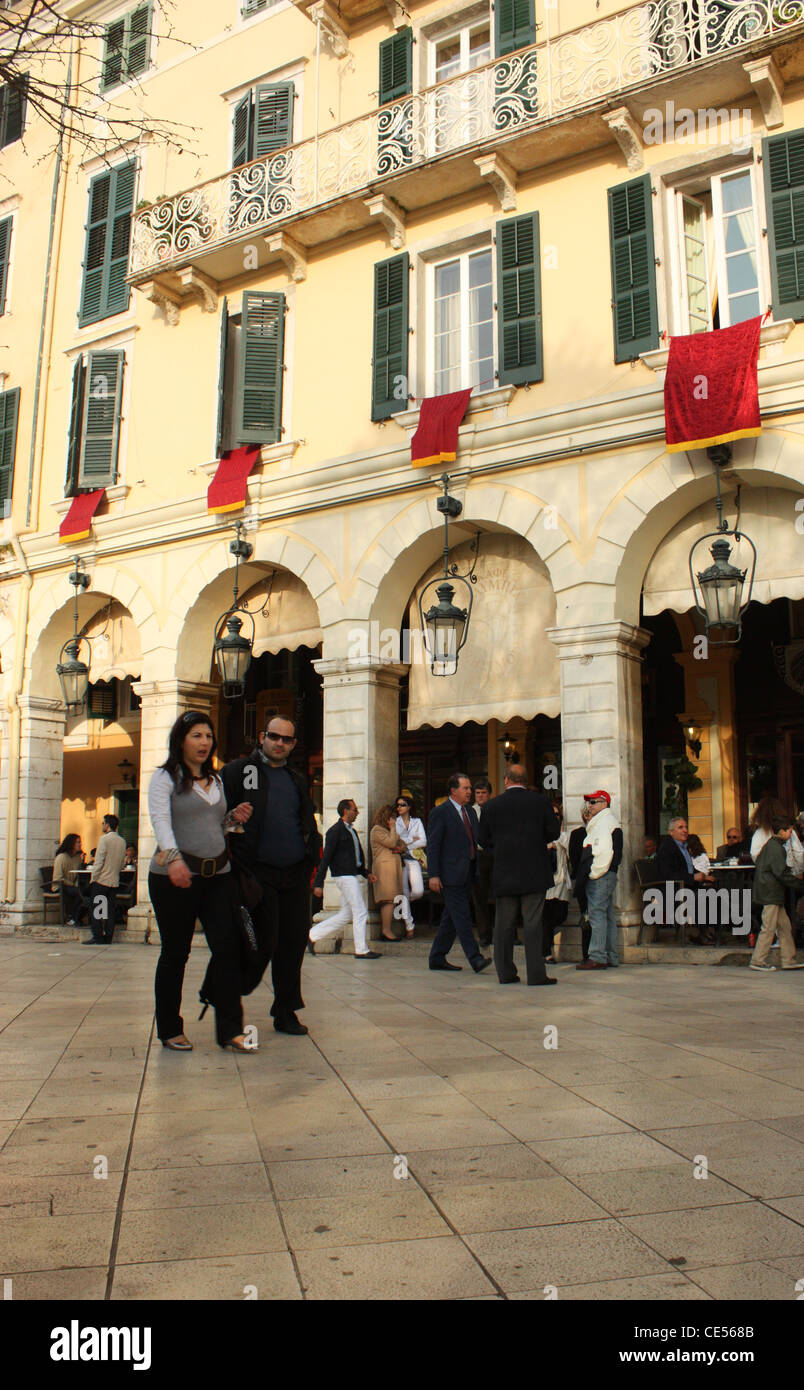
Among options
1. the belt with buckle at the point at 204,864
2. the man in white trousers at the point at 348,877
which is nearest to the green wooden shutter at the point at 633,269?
the man in white trousers at the point at 348,877

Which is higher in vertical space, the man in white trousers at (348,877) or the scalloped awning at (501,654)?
the scalloped awning at (501,654)

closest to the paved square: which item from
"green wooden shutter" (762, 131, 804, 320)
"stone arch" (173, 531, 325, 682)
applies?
"green wooden shutter" (762, 131, 804, 320)

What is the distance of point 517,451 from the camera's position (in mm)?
13234

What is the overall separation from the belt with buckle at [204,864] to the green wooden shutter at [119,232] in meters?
14.0

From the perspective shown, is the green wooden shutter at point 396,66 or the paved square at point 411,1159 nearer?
the paved square at point 411,1159

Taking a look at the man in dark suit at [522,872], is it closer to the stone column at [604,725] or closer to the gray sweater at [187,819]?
the stone column at [604,725]

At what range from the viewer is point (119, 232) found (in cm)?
1833

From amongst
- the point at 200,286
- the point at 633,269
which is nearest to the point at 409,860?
the point at 633,269

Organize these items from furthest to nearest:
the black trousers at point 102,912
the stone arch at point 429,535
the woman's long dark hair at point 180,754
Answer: the black trousers at point 102,912
the stone arch at point 429,535
the woman's long dark hair at point 180,754

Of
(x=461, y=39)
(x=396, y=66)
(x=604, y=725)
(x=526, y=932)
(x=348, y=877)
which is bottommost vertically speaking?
(x=526, y=932)

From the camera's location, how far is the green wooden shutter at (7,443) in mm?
18750

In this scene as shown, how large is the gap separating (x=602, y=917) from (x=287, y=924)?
5.12 metres

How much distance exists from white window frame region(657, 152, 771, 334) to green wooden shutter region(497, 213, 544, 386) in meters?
1.60

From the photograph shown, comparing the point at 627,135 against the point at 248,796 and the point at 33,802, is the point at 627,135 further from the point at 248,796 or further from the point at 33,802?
the point at 33,802
